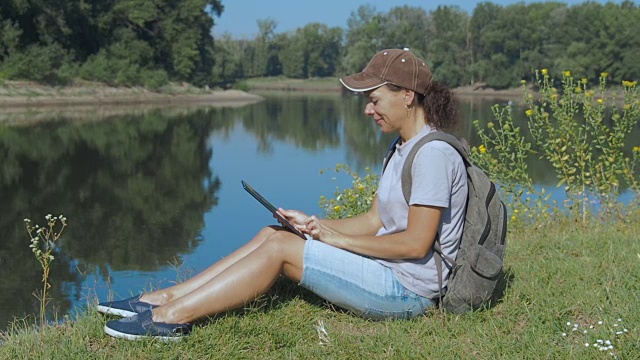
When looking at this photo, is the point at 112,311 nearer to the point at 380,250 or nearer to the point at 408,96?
the point at 380,250

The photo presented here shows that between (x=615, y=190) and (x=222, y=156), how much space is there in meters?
13.0

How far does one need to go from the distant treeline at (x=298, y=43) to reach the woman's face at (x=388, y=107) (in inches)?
1297

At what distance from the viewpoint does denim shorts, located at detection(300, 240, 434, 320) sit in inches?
114

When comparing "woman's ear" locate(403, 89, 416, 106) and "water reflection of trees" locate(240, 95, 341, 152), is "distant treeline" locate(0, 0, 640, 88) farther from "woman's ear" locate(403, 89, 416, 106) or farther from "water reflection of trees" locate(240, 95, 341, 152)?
"woman's ear" locate(403, 89, 416, 106)

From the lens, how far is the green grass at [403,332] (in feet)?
8.97

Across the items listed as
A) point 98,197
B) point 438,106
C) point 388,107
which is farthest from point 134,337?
point 98,197

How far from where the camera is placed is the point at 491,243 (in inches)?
117

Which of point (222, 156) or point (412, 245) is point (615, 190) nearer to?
point (412, 245)

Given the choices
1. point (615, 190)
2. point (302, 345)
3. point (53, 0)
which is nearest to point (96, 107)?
point (53, 0)

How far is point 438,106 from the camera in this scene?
299 cm

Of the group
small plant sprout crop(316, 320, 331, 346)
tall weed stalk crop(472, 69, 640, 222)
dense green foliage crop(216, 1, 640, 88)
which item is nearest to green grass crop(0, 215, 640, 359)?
small plant sprout crop(316, 320, 331, 346)

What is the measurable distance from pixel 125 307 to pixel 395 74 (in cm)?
138

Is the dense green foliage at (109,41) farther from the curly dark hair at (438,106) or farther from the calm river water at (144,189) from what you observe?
the curly dark hair at (438,106)

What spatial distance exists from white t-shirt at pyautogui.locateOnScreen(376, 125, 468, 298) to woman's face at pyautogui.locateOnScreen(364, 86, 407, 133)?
0.31ft
